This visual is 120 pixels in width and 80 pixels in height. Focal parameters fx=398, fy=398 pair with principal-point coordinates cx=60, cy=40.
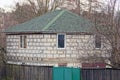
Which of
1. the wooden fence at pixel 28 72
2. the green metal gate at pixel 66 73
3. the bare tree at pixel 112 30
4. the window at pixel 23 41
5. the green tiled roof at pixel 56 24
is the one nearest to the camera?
the bare tree at pixel 112 30

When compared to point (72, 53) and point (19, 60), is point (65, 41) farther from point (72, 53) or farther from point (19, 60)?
point (19, 60)

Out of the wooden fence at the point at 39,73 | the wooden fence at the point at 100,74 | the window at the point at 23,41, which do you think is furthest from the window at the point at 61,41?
the wooden fence at the point at 100,74

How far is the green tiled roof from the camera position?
36500 mm

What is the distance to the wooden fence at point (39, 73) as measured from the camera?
2061 cm

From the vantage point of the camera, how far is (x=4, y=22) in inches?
2613

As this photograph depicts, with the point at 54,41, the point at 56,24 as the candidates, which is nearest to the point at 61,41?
the point at 54,41

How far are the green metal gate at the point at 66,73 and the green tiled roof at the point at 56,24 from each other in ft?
42.4

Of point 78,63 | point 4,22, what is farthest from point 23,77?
point 4,22

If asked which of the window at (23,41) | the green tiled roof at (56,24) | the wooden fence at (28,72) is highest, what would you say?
the green tiled roof at (56,24)

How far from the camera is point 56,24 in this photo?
123ft

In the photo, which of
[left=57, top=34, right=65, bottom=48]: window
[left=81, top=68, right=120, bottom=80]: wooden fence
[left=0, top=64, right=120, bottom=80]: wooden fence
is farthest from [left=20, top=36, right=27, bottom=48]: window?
[left=81, top=68, right=120, bottom=80]: wooden fence

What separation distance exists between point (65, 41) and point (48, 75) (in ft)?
45.1

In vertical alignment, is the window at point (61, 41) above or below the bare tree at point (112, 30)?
below

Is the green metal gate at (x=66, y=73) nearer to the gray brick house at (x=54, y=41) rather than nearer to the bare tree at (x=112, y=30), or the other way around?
the bare tree at (x=112, y=30)
